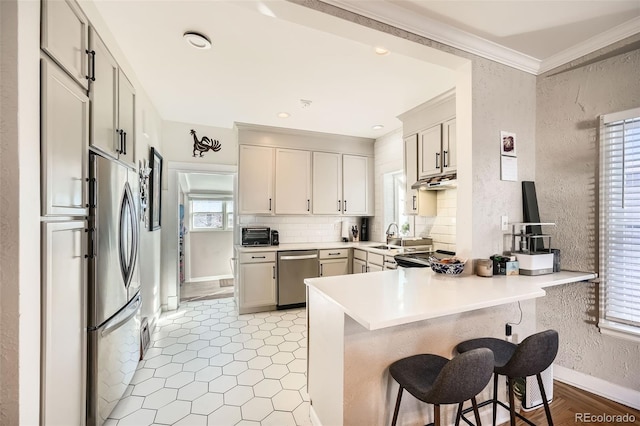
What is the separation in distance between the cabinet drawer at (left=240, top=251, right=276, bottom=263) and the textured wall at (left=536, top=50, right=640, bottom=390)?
9.74 ft

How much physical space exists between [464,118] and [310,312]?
1.79m

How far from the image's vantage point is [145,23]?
186cm

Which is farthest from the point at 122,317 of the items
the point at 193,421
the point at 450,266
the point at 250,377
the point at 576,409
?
the point at 576,409

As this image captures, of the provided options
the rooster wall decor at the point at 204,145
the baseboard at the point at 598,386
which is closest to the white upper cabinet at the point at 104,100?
the rooster wall decor at the point at 204,145

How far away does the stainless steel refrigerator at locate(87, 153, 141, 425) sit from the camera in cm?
159

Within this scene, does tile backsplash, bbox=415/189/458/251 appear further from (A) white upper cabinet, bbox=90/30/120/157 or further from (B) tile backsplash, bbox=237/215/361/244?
(A) white upper cabinet, bbox=90/30/120/157

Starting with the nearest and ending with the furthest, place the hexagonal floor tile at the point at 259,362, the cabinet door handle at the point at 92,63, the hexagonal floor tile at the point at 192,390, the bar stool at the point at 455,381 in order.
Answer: the bar stool at the point at 455,381 < the cabinet door handle at the point at 92,63 < the hexagonal floor tile at the point at 192,390 < the hexagonal floor tile at the point at 259,362

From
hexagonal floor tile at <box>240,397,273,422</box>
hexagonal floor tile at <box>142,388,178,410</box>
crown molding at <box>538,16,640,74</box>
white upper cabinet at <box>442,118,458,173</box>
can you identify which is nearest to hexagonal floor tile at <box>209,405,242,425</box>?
hexagonal floor tile at <box>240,397,273,422</box>

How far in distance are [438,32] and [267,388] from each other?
287 cm

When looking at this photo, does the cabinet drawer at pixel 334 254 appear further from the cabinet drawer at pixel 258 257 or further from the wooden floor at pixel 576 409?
the wooden floor at pixel 576 409

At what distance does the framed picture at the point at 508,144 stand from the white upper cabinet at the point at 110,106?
277 centimetres

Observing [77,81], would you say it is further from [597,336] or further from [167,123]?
[597,336]

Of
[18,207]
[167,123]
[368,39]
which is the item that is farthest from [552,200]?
[167,123]

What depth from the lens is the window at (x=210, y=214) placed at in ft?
19.3
